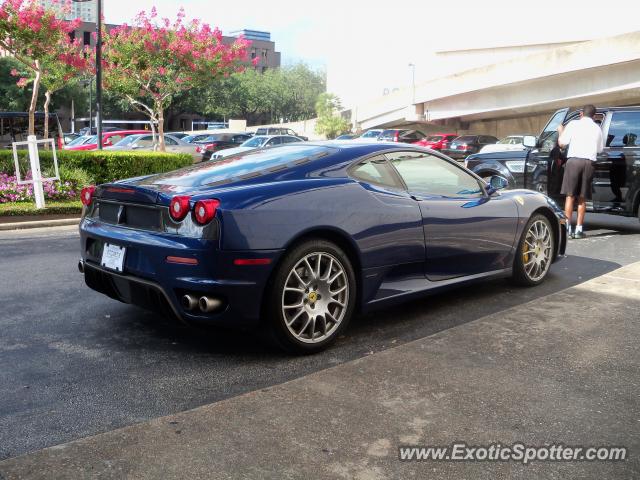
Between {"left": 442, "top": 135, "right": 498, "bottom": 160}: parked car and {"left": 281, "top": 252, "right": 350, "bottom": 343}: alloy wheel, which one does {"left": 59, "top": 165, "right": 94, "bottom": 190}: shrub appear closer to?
{"left": 281, "top": 252, "right": 350, "bottom": 343}: alloy wheel

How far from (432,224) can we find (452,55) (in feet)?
227

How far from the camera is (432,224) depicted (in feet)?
16.9

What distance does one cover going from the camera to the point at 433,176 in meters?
5.48

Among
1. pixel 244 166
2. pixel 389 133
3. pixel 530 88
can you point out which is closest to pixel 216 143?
pixel 389 133

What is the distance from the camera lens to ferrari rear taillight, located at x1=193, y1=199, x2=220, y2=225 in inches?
162

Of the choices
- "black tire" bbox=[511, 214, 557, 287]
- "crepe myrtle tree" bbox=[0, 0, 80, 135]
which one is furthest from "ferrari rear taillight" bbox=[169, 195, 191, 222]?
"crepe myrtle tree" bbox=[0, 0, 80, 135]

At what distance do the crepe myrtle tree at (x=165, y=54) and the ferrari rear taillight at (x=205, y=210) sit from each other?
70.1 ft

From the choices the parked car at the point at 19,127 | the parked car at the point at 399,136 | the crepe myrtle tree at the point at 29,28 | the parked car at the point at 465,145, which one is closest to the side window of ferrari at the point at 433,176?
the crepe myrtle tree at the point at 29,28

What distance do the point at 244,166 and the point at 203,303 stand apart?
1214mm

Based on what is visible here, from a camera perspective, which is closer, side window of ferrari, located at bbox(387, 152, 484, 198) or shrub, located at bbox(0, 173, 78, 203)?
side window of ferrari, located at bbox(387, 152, 484, 198)

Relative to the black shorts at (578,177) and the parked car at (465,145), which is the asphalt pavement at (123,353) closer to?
the black shorts at (578,177)

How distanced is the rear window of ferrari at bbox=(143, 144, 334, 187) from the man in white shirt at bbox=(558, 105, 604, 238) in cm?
530

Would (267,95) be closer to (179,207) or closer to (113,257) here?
(113,257)

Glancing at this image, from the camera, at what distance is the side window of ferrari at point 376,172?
4949 millimetres
